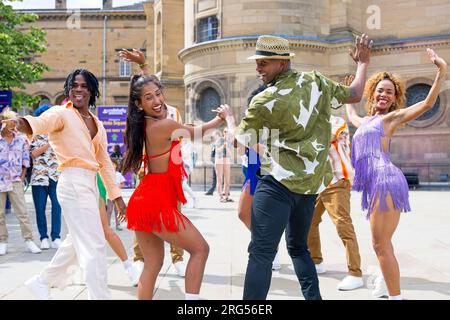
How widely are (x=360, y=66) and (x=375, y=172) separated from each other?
112cm

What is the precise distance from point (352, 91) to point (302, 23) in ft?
73.9

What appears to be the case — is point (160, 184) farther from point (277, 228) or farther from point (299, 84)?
point (299, 84)

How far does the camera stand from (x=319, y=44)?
86.5 feet

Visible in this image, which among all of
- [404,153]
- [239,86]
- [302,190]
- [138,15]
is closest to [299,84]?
[302,190]

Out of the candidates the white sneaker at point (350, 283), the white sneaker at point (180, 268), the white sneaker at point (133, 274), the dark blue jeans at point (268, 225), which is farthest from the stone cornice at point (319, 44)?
the dark blue jeans at point (268, 225)

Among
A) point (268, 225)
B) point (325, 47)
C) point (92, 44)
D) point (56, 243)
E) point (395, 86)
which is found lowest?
point (56, 243)

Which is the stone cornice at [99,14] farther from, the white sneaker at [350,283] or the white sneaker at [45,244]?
the white sneaker at [350,283]

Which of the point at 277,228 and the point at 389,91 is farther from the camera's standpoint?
the point at 389,91

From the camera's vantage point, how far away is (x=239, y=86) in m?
25.8

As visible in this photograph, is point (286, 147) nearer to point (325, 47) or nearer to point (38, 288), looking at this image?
point (38, 288)

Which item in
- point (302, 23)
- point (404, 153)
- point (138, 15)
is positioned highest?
point (138, 15)

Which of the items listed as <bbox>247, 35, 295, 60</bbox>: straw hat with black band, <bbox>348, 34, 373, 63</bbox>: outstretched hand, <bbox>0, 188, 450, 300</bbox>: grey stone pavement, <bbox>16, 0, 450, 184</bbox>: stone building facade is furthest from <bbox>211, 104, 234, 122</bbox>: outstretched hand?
<bbox>16, 0, 450, 184</bbox>: stone building facade

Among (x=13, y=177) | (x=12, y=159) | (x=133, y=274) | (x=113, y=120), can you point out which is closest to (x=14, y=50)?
(x=113, y=120)
